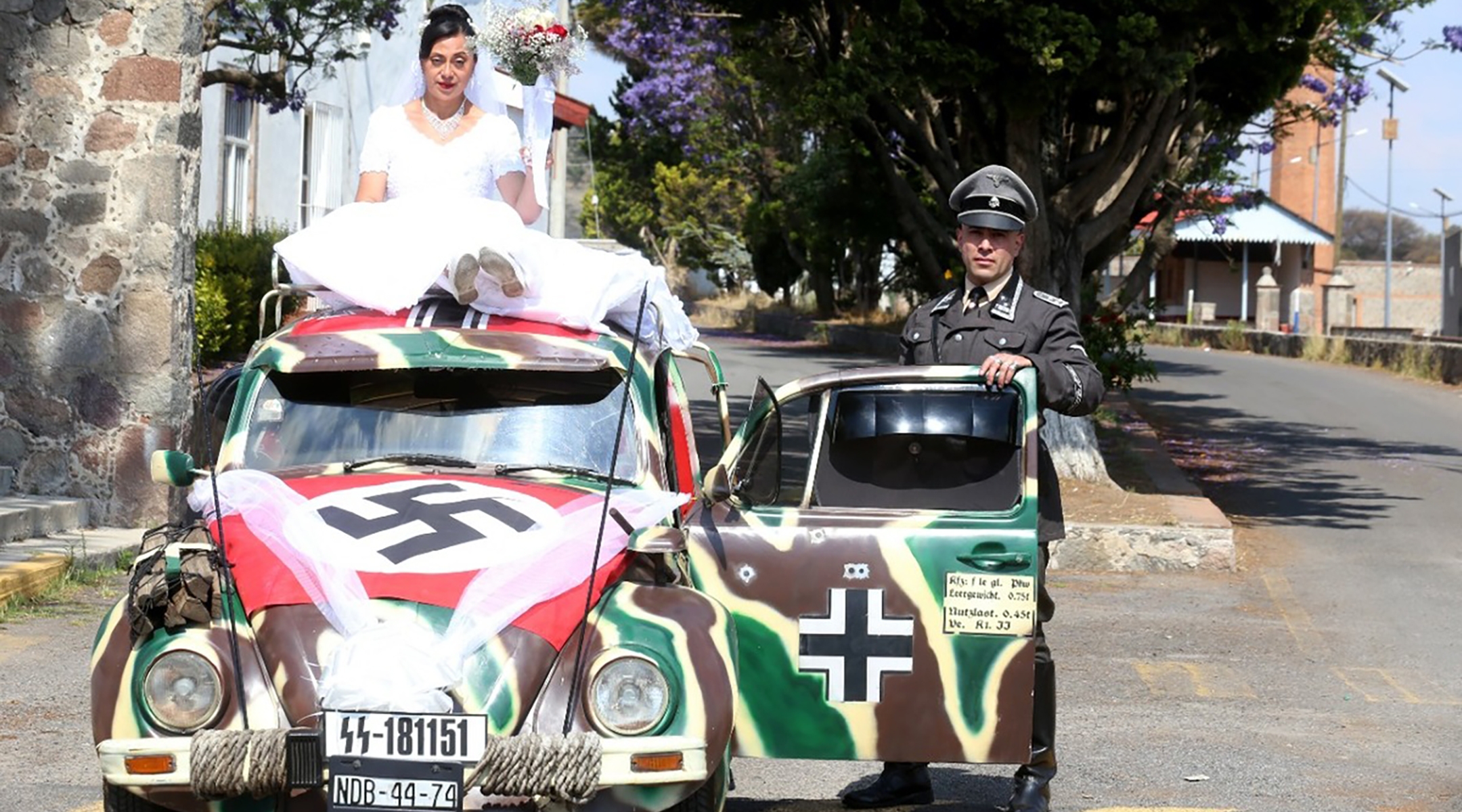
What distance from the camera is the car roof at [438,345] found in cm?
611

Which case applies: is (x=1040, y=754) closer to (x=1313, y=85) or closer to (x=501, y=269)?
(x=501, y=269)

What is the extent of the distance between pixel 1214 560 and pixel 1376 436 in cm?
1078

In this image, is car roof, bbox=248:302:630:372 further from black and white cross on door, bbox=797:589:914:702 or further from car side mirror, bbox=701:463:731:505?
black and white cross on door, bbox=797:589:914:702

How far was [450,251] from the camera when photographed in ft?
21.0

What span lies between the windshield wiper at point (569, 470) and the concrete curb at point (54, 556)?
5.08 meters

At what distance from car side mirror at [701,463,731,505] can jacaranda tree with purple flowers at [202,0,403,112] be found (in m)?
14.0

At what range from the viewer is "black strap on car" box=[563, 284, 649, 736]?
16.1 feet

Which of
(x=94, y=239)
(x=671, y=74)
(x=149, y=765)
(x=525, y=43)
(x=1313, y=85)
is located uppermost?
(x=671, y=74)

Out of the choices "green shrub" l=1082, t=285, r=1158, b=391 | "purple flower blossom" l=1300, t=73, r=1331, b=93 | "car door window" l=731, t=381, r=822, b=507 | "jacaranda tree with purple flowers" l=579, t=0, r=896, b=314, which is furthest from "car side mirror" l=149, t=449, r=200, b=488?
"purple flower blossom" l=1300, t=73, r=1331, b=93

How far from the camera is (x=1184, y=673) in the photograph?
9.44 metres

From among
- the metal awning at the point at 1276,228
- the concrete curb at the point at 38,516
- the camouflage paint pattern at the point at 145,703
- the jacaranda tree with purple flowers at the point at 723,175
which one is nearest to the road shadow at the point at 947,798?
the camouflage paint pattern at the point at 145,703

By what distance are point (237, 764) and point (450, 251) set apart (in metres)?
2.20

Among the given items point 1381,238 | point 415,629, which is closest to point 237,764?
point 415,629

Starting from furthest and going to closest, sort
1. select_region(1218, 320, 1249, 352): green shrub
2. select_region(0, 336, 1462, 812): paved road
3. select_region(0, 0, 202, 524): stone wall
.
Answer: select_region(1218, 320, 1249, 352): green shrub < select_region(0, 0, 202, 524): stone wall < select_region(0, 336, 1462, 812): paved road
